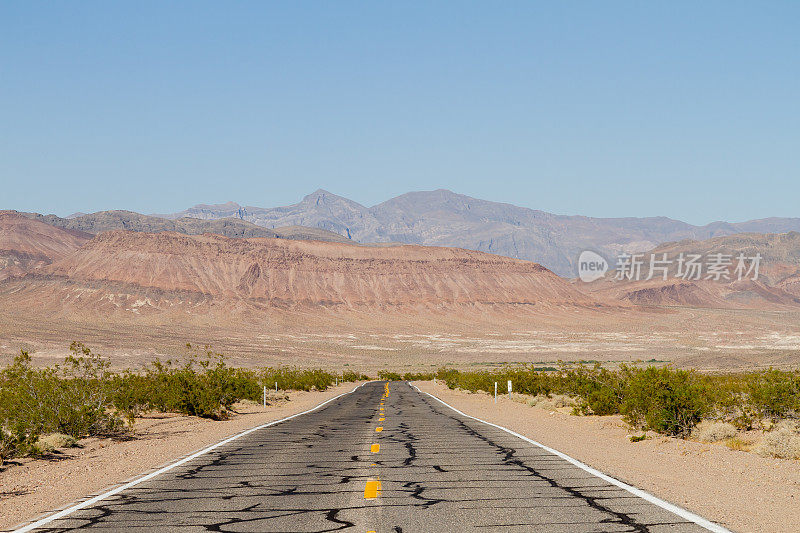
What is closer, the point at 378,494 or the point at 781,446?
the point at 378,494

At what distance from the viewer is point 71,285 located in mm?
122250

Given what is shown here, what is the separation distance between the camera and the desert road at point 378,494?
22.6 ft

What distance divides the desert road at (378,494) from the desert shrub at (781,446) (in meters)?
3.72

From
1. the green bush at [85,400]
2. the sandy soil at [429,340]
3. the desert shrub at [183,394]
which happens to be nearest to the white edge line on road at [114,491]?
the green bush at [85,400]

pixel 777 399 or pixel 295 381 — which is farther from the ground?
pixel 777 399

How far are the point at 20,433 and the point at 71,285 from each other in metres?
120

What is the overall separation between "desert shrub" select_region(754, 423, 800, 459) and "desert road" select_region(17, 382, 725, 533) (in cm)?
372

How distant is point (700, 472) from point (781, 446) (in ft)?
8.69

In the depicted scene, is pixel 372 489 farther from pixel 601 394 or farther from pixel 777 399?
pixel 601 394

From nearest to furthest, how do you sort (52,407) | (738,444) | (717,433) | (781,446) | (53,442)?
1. (781,446)
2. (738,444)
3. (53,442)
4. (717,433)
5. (52,407)

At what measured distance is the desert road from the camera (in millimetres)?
6898

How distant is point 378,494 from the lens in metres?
8.38

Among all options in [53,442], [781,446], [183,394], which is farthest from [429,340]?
[781,446]

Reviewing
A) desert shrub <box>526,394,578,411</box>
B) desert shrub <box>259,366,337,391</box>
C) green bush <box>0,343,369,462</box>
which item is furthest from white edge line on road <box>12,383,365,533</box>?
desert shrub <box>259,366,337,391</box>
